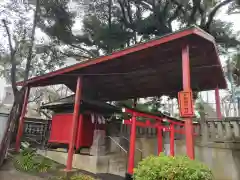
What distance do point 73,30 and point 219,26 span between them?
10170 millimetres

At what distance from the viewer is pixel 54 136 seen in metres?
10.9

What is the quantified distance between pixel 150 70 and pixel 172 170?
16.9 ft

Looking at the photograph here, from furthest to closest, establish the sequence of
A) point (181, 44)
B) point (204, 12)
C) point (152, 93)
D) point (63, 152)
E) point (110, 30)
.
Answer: point (110, 30)
point (204, 12)
point (152, 93)
point (63, 152)
point (181, 44)

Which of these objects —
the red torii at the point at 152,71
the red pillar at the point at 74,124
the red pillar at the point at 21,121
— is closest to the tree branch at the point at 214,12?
the red torii at the point at 152,71

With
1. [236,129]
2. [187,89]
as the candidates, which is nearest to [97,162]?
[187,89]

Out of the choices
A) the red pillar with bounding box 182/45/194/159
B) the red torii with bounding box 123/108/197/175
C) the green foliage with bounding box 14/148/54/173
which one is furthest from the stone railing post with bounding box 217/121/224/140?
the green foliage with bounding box 14/148/54/173

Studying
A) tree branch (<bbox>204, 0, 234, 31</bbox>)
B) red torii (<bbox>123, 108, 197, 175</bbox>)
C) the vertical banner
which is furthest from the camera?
tree branch (<bbox>204, 0, 234, 31</bbox>)

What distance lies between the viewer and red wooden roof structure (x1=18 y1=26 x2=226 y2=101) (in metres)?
5.85

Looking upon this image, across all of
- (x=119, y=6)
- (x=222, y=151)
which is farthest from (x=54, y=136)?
(x=119, y=6)

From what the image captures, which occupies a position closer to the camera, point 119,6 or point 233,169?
point 233,169

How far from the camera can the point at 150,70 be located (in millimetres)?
8539

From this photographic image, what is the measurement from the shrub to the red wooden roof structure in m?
3.07

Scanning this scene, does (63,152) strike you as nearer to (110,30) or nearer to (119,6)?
(110,30)

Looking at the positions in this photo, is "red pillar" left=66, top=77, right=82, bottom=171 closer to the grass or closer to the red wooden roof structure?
the grass
